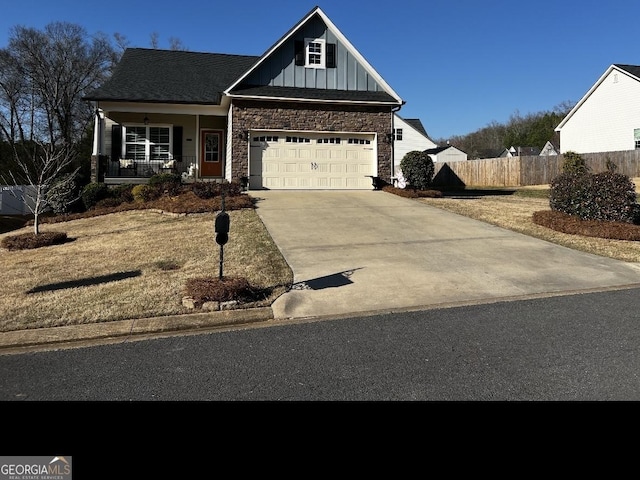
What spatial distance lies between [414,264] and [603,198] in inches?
253

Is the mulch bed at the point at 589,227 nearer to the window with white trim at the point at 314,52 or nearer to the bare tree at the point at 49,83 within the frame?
the window with white trim at the point at 314,52

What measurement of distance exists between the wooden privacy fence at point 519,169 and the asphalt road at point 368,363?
23.1 m

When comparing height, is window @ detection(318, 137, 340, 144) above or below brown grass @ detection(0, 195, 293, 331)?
above

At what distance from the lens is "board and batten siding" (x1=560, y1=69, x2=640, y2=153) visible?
3042 cm

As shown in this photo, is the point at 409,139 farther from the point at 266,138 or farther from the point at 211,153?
the point at 266,138

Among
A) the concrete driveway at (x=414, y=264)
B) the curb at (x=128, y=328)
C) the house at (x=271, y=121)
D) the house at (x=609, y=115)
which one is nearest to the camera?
the curb at (x=128, y=328)

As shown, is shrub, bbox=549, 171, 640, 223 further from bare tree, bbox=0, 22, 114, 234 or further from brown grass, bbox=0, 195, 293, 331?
bare tree, bbox=0, 22, 114, 234

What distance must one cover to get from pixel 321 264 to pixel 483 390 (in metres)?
4.42

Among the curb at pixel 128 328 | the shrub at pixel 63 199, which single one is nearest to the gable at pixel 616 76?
the shrub at pixel 63 199

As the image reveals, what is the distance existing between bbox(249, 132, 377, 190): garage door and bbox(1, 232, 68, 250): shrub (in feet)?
26.7

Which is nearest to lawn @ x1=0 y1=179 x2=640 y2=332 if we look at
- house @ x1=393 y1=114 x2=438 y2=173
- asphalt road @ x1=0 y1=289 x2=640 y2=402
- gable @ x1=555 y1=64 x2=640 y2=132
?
asphalt road @ x1=0 y1=289 x2=640 y2=402

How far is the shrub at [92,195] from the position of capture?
15773 mm

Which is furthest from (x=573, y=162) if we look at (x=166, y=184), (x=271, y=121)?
(x=166, y=184)
